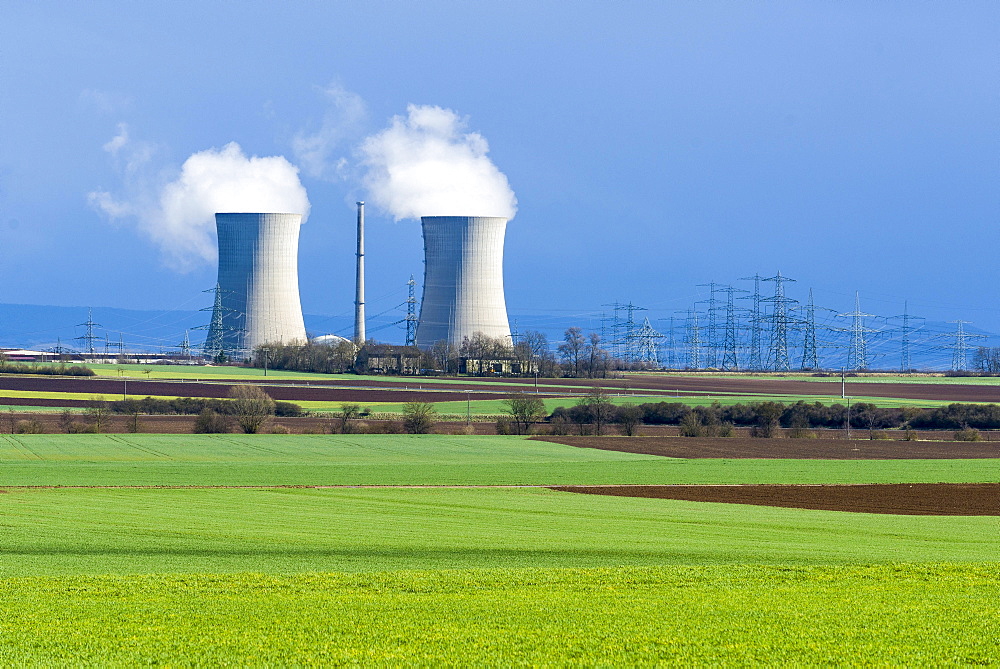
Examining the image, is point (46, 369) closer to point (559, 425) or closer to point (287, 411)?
point (287, 411)

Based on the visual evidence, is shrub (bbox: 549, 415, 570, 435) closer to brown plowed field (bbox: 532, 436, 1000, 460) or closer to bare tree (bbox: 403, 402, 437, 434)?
brown plowed field (bbox: 532, 436, 1000, 460)

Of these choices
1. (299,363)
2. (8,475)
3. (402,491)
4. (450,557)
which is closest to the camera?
(450,557)

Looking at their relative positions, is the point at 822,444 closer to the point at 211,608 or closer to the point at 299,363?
the point at 211,608

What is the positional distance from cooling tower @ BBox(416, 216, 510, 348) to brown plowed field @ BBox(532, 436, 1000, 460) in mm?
27435

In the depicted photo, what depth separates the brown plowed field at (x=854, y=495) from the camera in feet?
61.6

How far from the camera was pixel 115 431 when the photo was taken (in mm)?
34594

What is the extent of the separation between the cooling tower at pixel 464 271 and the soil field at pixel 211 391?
857 centimetres

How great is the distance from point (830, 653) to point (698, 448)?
26.1 metres

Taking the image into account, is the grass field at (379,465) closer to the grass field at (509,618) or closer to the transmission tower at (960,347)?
the grass field at (509,618)

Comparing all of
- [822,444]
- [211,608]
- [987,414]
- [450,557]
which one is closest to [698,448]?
[822,444]

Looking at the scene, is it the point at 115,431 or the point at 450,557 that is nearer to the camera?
the point at 450,557

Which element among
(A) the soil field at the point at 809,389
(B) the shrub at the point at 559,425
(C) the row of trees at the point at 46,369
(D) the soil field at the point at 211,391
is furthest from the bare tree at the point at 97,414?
(C) the row of trees at the point at 46,369

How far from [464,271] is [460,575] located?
52.6m

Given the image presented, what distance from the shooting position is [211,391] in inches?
1989
